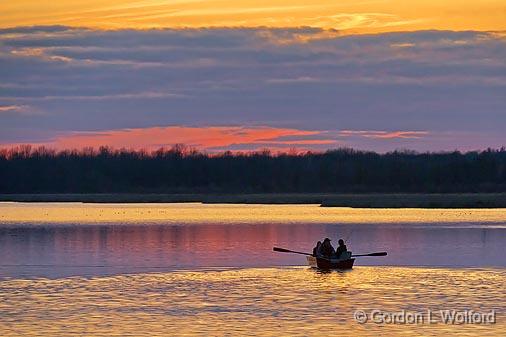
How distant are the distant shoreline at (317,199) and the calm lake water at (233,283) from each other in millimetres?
45137

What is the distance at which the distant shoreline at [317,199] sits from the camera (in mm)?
99812

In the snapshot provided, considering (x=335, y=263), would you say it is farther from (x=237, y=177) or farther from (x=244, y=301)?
(x=237, y=177)

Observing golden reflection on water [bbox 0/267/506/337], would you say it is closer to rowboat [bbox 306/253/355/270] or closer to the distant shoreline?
rowboat [bbox 306/253/355/270]

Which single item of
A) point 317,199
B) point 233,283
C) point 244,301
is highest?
point 317,199

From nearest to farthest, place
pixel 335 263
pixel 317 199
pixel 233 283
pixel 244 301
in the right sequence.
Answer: pixel 244 301 < pixel 233 283 < pixel 335 263 < pixel 317 199

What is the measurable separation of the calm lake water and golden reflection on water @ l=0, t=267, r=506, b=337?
0.03 meters

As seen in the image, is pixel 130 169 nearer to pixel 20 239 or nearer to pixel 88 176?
pixel 88 176

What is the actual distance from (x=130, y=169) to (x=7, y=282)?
12689cm

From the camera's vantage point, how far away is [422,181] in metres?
132

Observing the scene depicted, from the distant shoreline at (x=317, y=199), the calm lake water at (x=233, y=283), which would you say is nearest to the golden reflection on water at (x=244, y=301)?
the calm lake water at (x=233, y=283)

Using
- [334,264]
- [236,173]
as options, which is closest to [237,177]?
[236,173]

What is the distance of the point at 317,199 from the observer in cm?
12294

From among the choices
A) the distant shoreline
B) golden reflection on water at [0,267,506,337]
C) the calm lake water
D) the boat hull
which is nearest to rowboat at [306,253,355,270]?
the boat hull

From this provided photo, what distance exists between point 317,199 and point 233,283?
92702 millimetres
